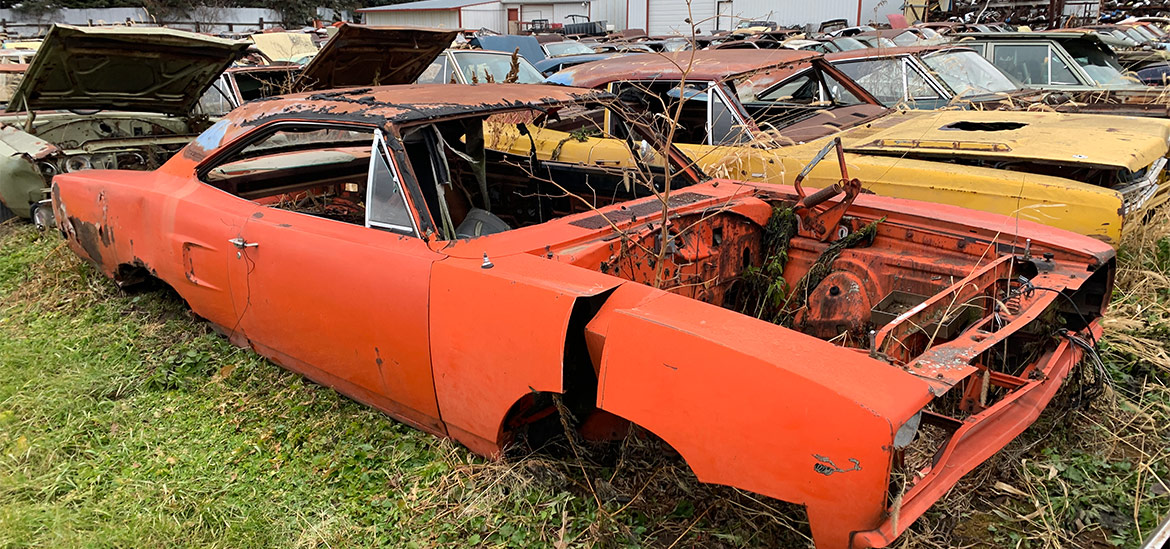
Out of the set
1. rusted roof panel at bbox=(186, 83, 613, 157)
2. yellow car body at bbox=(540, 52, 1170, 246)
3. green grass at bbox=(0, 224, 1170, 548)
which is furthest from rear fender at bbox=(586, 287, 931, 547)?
yellow car body at bbox=(540, 52, 1170, 246)

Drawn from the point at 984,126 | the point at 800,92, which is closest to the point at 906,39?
the point at 800,92

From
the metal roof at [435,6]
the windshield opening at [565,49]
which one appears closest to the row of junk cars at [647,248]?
the windshield opening at [565,49]

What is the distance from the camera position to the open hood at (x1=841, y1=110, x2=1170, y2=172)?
431 cm

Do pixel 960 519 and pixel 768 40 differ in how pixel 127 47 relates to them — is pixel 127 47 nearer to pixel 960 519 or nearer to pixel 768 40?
pixel 960 519

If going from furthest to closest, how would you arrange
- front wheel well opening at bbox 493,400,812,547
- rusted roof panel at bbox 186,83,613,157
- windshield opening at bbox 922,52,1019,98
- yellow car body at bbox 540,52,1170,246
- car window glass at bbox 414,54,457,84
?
car window glass at bbox 414,54,457,84
windshield opening at bbox 922,52,1019,98
yellow car body at bbox 540,52,1170,246
rusted roof panel at bbox 186,83,613,157
front wheel well opening at bbox 493,400,812,547

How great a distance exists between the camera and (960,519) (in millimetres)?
2609

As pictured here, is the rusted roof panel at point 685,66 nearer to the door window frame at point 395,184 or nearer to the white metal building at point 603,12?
the door window frame at point 395,184

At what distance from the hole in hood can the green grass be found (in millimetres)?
2001

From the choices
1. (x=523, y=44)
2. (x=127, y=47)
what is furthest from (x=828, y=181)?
(x=523, y=44)

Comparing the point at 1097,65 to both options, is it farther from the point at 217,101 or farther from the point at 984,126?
the point at 217,101

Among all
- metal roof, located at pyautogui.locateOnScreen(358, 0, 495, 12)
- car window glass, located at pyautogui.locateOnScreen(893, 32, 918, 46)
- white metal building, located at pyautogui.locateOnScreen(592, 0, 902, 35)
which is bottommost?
car window glass, located at pyautogui.locateOnScreen(893, 32, 918, 46)

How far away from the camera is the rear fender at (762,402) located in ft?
6.25

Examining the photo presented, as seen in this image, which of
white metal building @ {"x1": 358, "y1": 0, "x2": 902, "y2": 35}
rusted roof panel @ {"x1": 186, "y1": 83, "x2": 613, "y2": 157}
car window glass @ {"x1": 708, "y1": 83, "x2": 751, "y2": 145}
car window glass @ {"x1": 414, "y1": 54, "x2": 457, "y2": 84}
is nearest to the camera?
rusted roof panel @ {"x1": 186, "y1": 83, "x2": 613, "y2": 157}

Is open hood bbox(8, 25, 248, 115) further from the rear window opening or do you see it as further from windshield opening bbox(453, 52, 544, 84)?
windshield opening bbox(453, 52, 544, 84)
